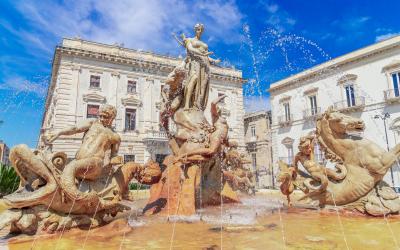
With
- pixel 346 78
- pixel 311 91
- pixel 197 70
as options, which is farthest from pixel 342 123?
pixel 311 91

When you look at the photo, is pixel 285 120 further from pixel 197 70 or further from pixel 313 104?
pixel 197 70

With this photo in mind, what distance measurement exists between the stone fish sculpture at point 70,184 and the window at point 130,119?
22360 mm

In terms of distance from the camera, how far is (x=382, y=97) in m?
24.5

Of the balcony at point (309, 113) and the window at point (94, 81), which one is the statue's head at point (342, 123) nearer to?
the window at point (94, 81)

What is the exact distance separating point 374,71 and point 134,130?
2240cm

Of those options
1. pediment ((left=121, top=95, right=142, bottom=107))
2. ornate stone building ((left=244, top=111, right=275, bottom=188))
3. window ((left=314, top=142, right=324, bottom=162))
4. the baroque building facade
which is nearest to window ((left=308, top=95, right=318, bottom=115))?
the baroque building facade

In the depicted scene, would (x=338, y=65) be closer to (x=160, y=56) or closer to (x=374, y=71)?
(x=374, y=71)

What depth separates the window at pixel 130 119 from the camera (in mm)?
26450

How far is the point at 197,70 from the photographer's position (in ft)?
21.9

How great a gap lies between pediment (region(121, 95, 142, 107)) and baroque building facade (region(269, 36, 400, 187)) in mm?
16045

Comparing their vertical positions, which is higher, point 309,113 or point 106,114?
point 309,113

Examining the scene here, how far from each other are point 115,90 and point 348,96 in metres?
22.4

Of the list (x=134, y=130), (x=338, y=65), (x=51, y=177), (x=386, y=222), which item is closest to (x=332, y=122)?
(x=386, y=222)

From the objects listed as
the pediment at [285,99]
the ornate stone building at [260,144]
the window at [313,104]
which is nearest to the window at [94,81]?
the ornate stone building at [260,144]
